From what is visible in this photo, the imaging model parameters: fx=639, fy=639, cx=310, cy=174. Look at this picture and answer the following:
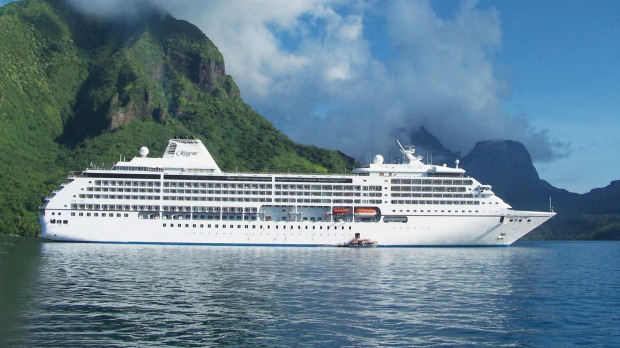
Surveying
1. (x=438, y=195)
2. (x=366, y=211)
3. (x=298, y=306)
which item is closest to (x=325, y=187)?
(x=366, y=211)

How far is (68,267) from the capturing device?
136 ft

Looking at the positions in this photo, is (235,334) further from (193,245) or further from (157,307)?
(193,245)

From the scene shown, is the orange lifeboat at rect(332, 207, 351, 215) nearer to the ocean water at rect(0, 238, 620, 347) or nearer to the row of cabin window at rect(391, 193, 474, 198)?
the row of cabin window at rect(391, 193, 474, 198)

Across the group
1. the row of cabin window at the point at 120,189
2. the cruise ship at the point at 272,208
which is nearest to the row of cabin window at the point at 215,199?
the cruise ship at the point at 272,208

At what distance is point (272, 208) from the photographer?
251 ft

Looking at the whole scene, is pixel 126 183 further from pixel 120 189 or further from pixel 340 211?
pixel 340 211

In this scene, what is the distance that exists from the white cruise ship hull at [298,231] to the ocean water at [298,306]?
2776 cm

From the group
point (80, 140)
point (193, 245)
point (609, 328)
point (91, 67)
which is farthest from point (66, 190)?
point (91, 67)

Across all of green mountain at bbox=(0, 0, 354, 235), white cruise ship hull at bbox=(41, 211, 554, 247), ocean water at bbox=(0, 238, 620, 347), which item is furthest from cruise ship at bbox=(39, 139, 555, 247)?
green mountain at bbox=(0, 0, 354, 235)

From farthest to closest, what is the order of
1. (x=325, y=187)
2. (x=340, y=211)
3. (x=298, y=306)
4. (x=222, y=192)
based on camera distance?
(x=325, y=187)
(x=340, y=211)
(x=222, y=192)
(x=298, y=306)

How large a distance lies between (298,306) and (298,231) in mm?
47976

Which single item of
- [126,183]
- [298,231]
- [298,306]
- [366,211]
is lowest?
[298,306]

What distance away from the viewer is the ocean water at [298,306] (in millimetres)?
21047

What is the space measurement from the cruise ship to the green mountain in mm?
47470
